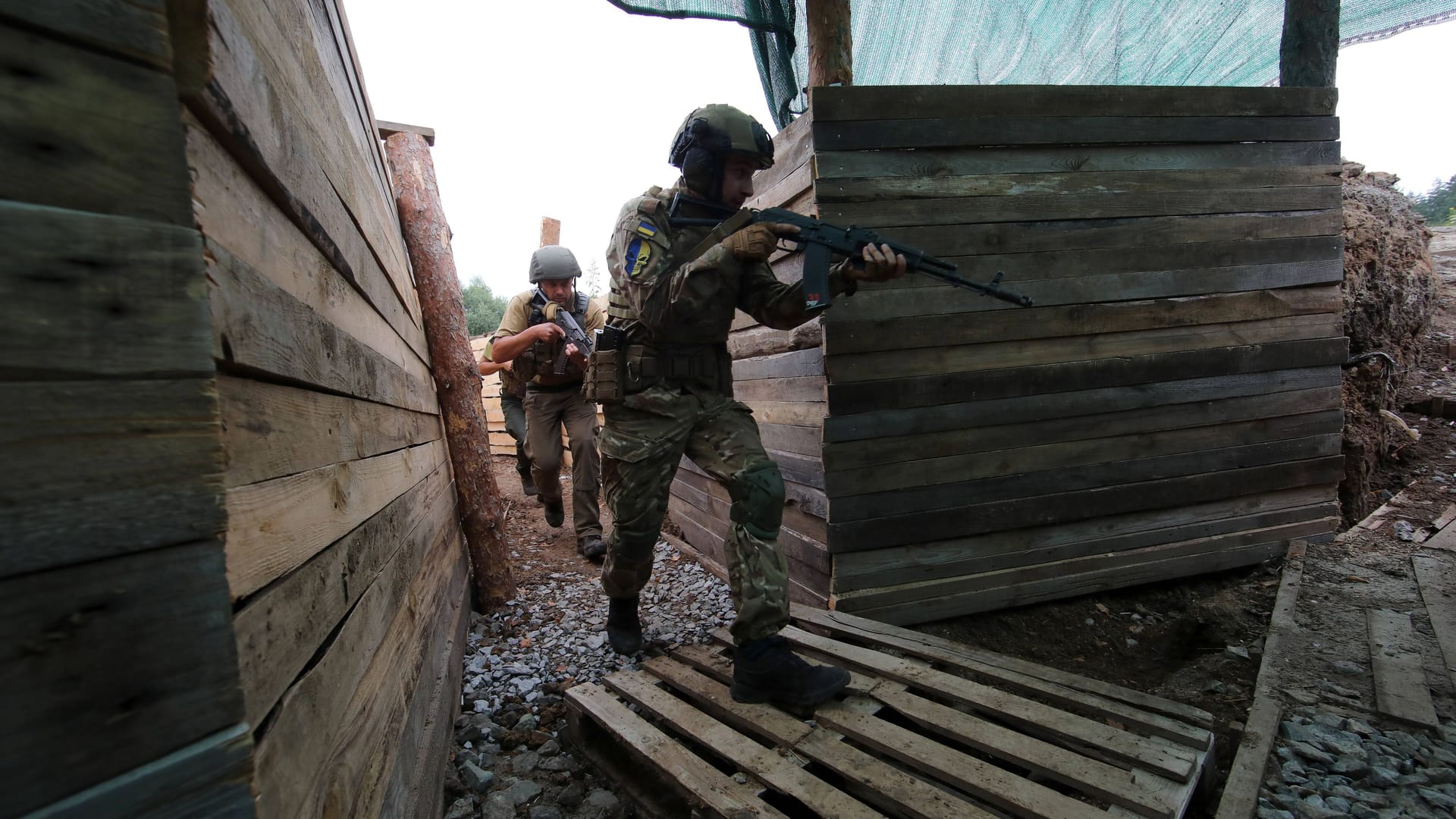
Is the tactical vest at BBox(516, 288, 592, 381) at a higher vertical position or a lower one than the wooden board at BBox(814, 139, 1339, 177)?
lower

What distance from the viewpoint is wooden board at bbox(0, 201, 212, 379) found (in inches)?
22.7

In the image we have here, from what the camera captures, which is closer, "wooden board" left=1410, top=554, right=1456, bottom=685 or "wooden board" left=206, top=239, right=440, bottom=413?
"wooden board" left=206, top=239, right=440, bottom=413

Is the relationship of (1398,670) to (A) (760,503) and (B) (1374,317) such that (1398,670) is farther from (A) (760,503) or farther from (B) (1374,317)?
(B) (1374,317)

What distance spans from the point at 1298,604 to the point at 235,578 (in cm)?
408

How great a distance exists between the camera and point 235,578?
0.76 metres

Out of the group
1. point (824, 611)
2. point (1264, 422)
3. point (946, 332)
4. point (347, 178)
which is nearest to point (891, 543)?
point (824, 611)

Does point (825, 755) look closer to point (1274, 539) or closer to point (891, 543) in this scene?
point (891, 543)

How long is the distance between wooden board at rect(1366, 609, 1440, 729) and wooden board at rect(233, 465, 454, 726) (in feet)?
10.4

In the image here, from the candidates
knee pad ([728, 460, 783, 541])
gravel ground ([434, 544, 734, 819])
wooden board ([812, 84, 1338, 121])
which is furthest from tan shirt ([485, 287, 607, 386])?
knee pad ([728, 460, 783, 541])

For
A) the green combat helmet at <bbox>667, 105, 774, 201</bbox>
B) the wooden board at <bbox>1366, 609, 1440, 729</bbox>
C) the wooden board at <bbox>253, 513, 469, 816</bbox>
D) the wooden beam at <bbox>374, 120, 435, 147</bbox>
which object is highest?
the wooden beam at <bbox>374, 120, 435, 147</bbox>

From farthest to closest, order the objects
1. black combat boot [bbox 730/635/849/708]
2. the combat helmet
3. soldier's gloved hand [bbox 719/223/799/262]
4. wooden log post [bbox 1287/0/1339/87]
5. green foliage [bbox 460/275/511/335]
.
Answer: green foliage [bbox 460/275/511/335] < the combat helmet < wooden log post [bbox 1287/0/1339/87] < soldier's gloved hand [bbox 719/223/799/262] < black combat boot [bbox 730/635/849/708]

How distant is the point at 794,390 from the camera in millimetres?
3434

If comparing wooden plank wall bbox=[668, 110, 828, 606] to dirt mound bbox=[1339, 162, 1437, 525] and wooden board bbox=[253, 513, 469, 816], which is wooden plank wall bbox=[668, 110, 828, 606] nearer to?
wooden board bbox=[253, 513, 469, 816]

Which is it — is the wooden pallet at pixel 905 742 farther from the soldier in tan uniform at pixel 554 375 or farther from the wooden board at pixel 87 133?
the soldier in tan uniform at pixel 554 375
